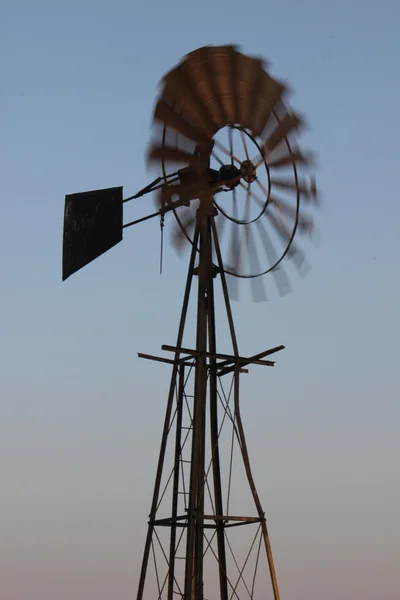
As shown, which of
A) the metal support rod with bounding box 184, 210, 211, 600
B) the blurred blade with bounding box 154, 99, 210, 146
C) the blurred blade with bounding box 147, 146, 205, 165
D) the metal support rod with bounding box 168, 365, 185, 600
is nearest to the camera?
the metal support rod with bounding box 184, 210, 211, 600

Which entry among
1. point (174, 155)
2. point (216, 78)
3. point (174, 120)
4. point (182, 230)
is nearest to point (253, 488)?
point (182, 230)

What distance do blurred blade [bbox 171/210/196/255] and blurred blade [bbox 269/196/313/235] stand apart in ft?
5.77

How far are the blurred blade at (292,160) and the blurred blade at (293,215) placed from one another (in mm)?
653

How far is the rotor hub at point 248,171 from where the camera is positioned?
726 inches

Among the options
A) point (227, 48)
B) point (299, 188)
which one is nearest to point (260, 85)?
point (227, 48)

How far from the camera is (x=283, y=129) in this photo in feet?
59.9

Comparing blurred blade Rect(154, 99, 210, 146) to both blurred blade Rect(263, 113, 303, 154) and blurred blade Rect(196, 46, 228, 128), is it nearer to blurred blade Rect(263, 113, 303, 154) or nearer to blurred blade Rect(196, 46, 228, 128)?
blurred blade Rect(196, 46, 228, 128)

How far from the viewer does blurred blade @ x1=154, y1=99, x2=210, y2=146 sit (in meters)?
18.4

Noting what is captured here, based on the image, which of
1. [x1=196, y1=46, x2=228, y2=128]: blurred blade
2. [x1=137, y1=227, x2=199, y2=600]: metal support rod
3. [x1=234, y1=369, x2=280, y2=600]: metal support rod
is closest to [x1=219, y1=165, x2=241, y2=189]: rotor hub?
[x1=196, y1=46, x2=228, y2=128]: blurred blade

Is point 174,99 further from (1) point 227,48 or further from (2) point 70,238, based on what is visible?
(2) point 70,238

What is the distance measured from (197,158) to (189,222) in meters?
1.41

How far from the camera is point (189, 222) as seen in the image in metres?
19.5

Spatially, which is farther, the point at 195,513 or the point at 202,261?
the point at 202,261

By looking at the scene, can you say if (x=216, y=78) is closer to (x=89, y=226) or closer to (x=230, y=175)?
(x=230, y=175)
